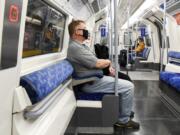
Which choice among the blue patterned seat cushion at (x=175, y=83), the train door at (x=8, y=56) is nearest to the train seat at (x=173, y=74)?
the blue patterned seat cushion at (x=175, y=83)

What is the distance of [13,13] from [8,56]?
0.71 ft

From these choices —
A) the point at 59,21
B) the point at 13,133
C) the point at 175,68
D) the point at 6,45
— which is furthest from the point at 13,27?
the point at 175,68

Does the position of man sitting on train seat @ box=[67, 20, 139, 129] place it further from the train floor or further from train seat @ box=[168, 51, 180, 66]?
train seat @ box=[168, 51, 180, 66]

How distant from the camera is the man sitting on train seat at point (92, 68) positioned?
3.86 m

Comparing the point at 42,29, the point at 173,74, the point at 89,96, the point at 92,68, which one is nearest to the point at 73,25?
the point at 92,68

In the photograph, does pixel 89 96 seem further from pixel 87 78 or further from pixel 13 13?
pixel 13 13

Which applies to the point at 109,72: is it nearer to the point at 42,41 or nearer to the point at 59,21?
the point at 59,21

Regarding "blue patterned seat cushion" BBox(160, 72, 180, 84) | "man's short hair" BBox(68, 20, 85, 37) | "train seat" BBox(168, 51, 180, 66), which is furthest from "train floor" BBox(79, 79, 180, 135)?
Answer: "train seat" BBox(168, 51, 180, 66)

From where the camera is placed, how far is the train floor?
163 inches

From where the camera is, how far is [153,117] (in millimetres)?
4953

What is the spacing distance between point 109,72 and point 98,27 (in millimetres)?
12849

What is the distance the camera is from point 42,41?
3273 millimetres

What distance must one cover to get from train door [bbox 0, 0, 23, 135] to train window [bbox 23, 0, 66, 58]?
89cm

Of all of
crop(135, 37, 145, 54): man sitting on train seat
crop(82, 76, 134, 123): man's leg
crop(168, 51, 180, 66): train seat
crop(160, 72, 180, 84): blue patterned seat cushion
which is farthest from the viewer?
crop(135, 37, 145, 54): man sitting on train seat
